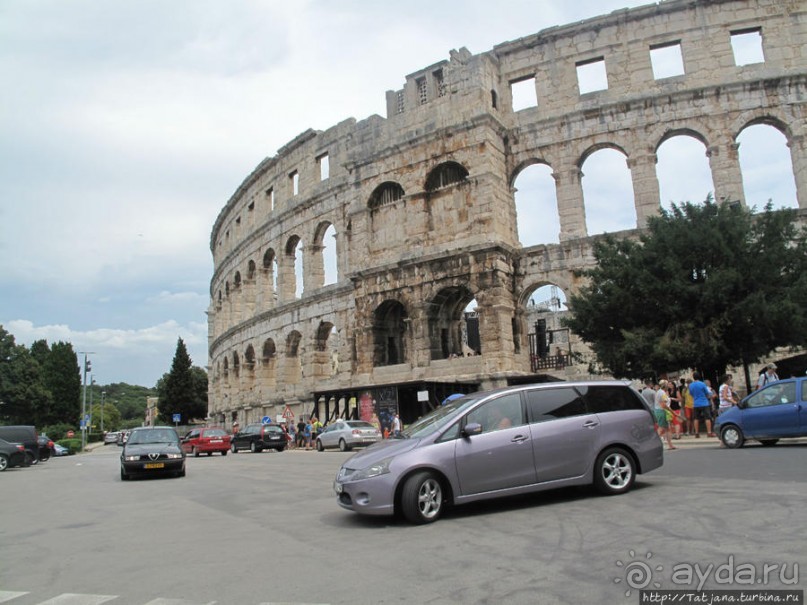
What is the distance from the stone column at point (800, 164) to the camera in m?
22.8

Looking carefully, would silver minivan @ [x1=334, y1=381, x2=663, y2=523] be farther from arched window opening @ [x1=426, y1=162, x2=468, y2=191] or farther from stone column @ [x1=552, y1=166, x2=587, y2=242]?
arched window opening @ [x1=426, y1=162, x2=468, y2=191]

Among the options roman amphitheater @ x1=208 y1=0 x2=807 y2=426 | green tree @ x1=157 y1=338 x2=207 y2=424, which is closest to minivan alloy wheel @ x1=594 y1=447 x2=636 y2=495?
roman amphitheater @ x1=208 y1=0 x2=807 y2=426

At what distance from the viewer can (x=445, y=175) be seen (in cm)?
2650

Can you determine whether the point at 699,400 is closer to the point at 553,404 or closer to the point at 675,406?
the point at 675,406

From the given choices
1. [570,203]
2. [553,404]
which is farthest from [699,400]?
[570,203]

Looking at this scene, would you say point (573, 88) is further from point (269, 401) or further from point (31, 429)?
point (31, 429)

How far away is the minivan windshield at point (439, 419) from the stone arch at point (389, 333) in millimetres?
18349

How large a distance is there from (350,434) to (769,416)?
13.7m

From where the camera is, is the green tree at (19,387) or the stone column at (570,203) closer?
the stone column at (570,203)

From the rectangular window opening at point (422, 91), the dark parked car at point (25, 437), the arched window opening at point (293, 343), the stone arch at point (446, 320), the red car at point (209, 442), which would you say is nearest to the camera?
the dark parked car at point (25, 437)

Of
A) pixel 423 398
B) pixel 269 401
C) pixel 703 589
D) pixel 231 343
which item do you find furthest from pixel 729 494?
pixel 231 343

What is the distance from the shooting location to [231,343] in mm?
41781

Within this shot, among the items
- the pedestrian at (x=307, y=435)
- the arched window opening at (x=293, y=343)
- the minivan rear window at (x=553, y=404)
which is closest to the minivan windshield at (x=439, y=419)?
the minivan rear window at (x=553, y=404)

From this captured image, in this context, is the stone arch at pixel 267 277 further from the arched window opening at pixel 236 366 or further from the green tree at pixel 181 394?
the green tree at pixel 181 394
